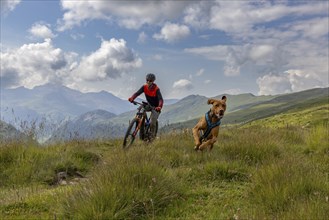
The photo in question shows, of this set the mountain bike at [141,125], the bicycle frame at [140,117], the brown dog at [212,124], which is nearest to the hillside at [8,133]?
the mountain bike at [141,125]

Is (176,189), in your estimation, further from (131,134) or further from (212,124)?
(131,134)

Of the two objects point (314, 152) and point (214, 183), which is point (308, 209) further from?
point (314, 152)

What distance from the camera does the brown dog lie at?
30.5ft

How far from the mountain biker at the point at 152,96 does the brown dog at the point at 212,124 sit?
3360 mm

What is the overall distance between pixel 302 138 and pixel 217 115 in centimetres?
575

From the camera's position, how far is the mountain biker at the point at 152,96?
13.0m

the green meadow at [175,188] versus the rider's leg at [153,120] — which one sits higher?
the rider's leg at [153,120]

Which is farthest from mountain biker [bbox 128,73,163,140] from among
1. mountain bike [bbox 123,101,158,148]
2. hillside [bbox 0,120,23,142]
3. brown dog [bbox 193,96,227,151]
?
hillside [bbox 0,120,23,142]

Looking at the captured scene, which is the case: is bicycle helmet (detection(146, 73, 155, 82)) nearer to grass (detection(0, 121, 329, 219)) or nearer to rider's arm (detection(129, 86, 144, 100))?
rider's arm (detection(129, 86, 144, 100))

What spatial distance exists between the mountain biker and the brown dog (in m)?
3.36

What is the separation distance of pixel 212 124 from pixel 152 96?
4196 mm

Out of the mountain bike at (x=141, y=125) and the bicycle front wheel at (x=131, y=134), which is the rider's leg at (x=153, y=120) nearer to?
the mountain bike at (x=141, y=125)

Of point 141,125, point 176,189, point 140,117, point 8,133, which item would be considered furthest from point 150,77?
point 176,189

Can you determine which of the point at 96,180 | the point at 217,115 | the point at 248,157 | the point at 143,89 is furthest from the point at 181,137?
the point at 96,180
